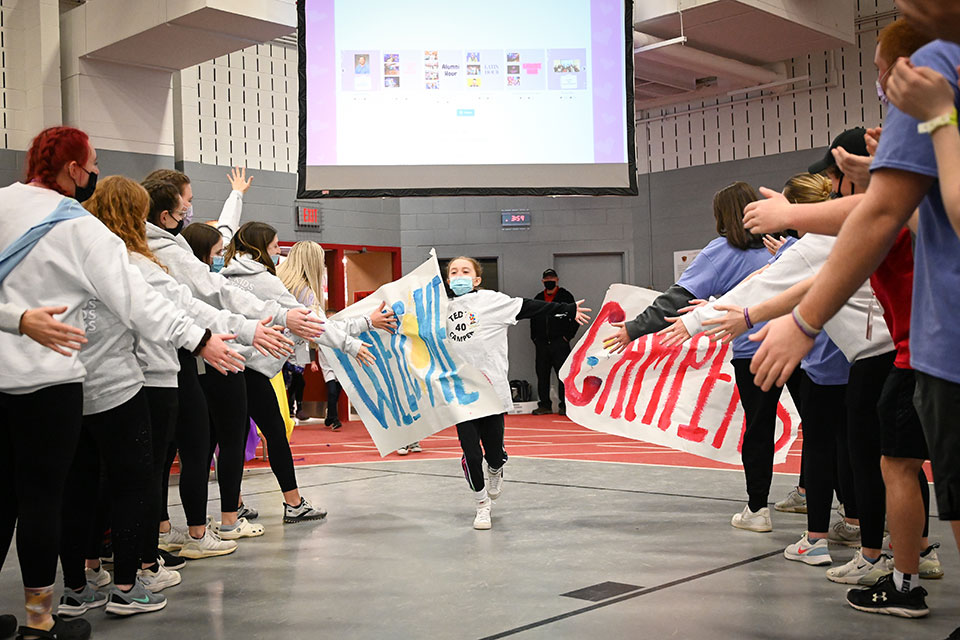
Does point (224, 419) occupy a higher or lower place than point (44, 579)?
higher

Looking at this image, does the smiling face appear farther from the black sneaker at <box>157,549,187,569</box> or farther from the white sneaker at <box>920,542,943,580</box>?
the white sneaker at <box>920,542,943,580</box>

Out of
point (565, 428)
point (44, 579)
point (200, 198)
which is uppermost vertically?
point (200, 198)

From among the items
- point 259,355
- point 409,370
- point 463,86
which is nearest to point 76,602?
point 259,355

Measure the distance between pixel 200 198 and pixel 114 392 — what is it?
8470 mm

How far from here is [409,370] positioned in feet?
17.3

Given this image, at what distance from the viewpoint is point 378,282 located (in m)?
13.8

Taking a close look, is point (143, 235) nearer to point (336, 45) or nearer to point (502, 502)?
point (502, 502)

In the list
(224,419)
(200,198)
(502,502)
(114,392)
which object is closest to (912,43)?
(114,392)

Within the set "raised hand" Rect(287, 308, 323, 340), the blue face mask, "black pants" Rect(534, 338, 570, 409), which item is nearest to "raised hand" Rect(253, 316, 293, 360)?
"raised hand" Rect(287, 308, 323, 340)

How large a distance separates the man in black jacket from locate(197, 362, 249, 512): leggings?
8.43m

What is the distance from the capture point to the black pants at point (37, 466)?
9.27 feet

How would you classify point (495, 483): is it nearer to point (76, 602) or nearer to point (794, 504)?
point (794, 504)

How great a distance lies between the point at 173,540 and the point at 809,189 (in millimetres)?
3378

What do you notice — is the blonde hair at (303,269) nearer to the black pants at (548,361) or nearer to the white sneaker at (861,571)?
the white sneaker at (861,571)
